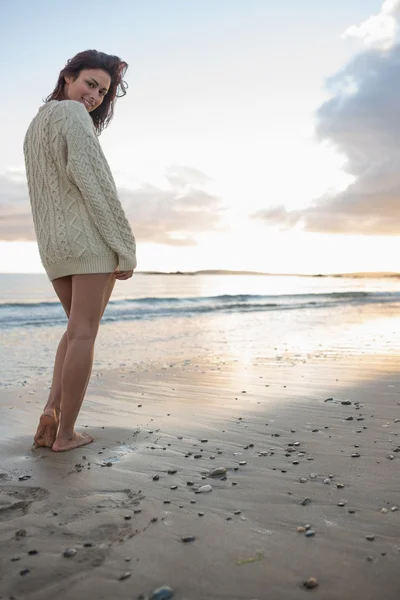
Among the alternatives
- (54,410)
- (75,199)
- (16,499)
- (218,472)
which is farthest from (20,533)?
(75,199)

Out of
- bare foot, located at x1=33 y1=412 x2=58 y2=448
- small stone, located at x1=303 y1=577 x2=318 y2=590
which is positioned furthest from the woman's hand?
small stone, located at x1=303 y1=577 x2=318 y2=590

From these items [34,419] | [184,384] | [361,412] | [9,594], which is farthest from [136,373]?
[9,594]

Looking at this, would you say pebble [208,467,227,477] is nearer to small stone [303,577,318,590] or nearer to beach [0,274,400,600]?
beach [0,274,400,600]

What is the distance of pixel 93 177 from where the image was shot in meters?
3.15

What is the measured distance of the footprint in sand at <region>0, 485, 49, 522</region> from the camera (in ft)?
7.81

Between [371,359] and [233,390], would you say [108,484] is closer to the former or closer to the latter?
[233,390]

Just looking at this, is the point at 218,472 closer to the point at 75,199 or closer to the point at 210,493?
the point at 210,493

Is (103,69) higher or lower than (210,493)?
higher

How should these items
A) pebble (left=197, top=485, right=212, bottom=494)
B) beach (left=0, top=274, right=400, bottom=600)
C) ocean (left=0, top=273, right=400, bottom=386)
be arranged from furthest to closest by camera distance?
ocean (left=0, top=273, right=400, bottom=386) < pebble (left=197, top=485, right=212, bottom=494) < beach (left=0, top=274, right=400, bottom=600)

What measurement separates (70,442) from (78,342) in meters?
0.64

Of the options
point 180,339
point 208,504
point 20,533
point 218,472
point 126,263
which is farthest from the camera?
point 180,339

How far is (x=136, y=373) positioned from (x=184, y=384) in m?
1.02

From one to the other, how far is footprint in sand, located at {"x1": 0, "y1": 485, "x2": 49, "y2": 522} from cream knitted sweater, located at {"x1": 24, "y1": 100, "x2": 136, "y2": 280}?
1242 mm

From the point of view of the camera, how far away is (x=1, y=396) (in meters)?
5.25
